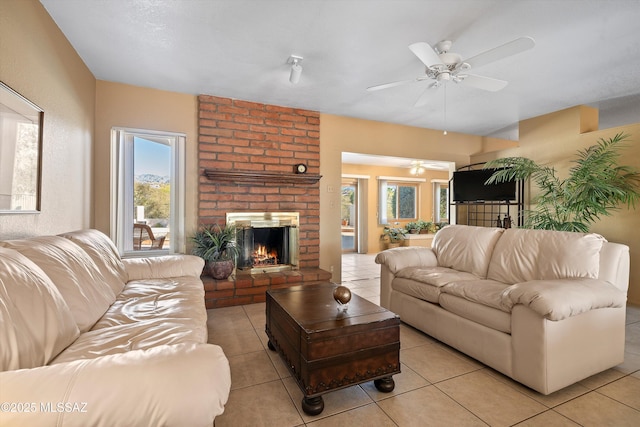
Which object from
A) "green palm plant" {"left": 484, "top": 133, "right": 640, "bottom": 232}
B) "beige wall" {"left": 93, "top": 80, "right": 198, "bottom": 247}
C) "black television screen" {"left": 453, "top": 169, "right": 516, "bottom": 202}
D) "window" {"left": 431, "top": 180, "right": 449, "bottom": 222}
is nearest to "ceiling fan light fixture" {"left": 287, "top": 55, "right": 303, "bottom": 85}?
"beige wall" {"left": 93, "top": 80, "right": 198, "bottom": 247}

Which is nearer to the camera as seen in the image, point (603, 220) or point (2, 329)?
point (2, 329)

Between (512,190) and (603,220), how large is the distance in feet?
3.83

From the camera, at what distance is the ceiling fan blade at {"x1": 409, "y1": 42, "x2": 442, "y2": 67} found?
6.80ft

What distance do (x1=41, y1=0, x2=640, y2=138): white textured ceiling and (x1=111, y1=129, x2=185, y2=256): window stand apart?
657mm

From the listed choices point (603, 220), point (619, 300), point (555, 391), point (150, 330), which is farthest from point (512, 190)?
point (150, 330)

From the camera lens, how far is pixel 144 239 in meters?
3.62

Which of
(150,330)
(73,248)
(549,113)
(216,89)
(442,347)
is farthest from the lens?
(549,113)

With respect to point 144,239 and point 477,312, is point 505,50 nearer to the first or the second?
point 477,312

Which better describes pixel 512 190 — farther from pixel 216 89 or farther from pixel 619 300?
pixel 216 89

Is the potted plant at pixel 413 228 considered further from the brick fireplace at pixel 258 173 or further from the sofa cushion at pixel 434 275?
the sofa cushion at pixel 434 275

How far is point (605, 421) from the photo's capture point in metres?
1.57

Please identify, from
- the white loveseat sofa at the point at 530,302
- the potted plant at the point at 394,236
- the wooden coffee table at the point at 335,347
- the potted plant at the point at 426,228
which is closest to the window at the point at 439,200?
the potted plant at the point at 426,228

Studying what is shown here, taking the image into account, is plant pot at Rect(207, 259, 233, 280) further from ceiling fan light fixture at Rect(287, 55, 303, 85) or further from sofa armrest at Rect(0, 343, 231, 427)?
sofa armrest at Rect(0, 343, 231, 427)

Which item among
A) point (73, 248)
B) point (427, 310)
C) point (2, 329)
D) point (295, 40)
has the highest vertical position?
point (295, 40)
